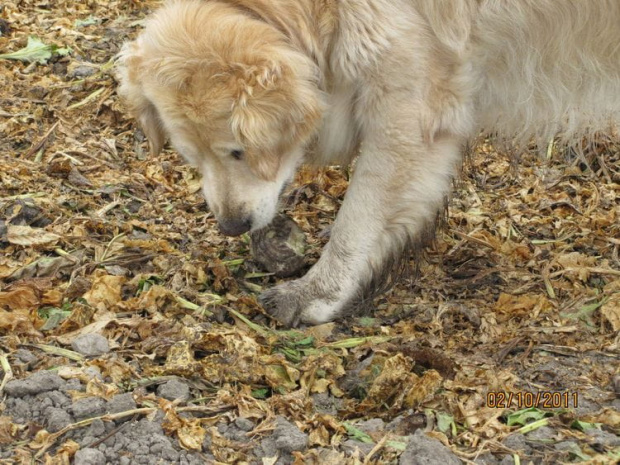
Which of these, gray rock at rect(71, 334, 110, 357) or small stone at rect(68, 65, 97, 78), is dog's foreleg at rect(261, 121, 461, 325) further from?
small stone at rect(68, 65, 97, 78)

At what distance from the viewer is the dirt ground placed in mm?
3158

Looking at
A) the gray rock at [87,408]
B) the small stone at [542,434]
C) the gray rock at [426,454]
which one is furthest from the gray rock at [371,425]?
the gray rock at [87,408]

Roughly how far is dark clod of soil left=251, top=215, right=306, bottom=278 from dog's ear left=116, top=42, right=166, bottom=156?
713 mm

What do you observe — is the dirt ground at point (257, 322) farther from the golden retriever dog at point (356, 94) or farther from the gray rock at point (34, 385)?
the golden retriever dog at point (356, 94)

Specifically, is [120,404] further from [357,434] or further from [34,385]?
[357,434]

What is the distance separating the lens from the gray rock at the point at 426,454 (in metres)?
2.99

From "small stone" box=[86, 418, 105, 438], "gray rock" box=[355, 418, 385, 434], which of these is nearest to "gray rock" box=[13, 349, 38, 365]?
"small stone" box=[86, 418, 105, 438]

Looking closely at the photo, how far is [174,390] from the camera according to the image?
342cm

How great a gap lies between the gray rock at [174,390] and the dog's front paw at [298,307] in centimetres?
102

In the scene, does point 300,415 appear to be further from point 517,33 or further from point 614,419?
point 517,33

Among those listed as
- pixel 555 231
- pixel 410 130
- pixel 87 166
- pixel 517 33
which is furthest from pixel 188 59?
pixel 555 231

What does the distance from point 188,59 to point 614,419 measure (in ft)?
7.48
